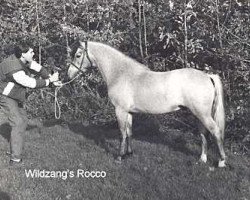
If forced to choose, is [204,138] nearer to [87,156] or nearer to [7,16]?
[87,156]

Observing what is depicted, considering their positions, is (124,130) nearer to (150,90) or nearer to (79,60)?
(150,90)

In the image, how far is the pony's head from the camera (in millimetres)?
7246

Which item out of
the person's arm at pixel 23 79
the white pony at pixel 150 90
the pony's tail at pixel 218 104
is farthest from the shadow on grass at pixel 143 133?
the person's arm at pixel 23 79

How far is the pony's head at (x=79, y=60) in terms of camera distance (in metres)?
7.25

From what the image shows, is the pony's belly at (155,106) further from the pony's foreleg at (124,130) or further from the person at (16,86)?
the person at (16,86)

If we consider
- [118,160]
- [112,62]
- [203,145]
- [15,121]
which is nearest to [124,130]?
[118,160]

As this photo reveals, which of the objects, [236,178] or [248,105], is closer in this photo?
[236,178]

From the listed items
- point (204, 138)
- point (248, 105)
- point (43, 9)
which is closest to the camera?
point (204, 138)

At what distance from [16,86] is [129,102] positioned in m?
1.99

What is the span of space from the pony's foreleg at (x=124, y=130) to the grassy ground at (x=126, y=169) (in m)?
0.21

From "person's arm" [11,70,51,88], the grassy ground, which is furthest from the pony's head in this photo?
the grassy ground

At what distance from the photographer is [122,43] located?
11.0 meters

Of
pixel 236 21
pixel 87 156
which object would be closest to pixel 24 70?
pixel 87 156

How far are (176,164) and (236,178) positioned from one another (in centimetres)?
110
